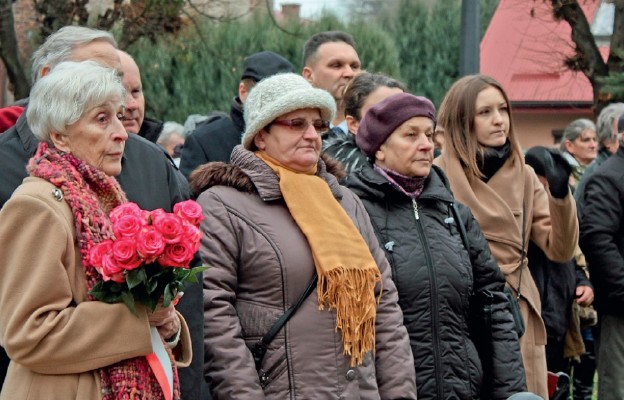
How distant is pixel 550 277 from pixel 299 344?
8.31ft

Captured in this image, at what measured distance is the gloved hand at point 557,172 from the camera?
580 cm

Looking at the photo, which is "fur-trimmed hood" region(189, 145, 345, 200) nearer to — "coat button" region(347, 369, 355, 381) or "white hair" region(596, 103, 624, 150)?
"coat button" region(347, 369, 355, 381)

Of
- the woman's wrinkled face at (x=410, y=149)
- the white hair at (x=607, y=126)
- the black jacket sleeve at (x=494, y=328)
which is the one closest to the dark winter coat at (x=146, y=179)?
the woman's wrinkled face at (x=410, y=149)

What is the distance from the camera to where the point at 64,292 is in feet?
11.5

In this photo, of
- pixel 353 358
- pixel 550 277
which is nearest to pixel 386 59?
pixel 550 277

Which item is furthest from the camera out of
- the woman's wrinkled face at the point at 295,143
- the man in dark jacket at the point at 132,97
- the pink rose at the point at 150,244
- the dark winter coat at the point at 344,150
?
the dark winter coat at the point at 344,150

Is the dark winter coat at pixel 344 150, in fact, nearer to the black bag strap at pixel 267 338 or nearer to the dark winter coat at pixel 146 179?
the black bag strap at pixel 267 338

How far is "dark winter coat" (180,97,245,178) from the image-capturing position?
621 cm

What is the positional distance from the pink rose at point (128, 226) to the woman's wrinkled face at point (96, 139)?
339 millimetres

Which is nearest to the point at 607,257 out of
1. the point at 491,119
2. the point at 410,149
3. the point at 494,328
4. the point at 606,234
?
the point at 606,234

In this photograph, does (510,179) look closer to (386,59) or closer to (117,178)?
(117,178)

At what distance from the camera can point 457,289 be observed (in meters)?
5.08

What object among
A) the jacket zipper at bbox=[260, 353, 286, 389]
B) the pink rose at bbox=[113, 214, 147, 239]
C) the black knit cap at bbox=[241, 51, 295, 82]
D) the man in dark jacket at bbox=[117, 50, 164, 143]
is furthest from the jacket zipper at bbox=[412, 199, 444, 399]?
the black knit cap at bbox=[241, 51, 295, 82]

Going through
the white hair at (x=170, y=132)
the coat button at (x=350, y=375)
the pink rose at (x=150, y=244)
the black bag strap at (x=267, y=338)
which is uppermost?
the pink rose at (x=150, y=244)
